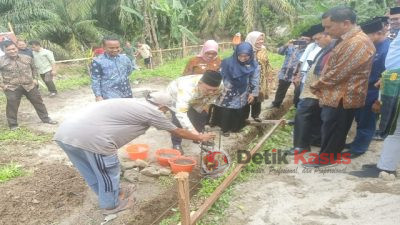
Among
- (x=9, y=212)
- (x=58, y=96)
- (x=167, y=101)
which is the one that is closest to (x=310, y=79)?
(x=167, y=101)

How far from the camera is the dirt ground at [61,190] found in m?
3.63

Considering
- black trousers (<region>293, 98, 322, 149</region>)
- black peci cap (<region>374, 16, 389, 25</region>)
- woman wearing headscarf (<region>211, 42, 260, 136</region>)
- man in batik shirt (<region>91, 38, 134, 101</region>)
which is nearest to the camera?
black peci cap (<region>374, 16, 389, 25</region>)

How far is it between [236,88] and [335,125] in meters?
1.70

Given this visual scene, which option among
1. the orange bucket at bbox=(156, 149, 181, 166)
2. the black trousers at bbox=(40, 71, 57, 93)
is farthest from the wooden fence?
the orange bucket at bbox=(156, 149, 181, 166)

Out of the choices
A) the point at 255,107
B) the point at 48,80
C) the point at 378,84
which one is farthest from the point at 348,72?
the point at 48,80

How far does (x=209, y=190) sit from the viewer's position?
4.00 metres

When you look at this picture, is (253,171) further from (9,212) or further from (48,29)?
(48,29)

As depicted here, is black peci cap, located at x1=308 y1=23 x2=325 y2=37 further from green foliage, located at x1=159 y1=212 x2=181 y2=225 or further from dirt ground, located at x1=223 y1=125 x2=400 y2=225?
green foliage, located at x1=159 y1=212 x2=181 y2=225

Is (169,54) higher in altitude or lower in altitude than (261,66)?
lower

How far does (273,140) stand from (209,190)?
5.96 feet

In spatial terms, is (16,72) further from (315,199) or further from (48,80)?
(315,199)

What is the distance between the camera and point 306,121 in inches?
183

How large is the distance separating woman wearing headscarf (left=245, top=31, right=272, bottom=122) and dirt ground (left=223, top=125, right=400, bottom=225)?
6.55 feet

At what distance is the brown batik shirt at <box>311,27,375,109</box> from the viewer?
368cm
